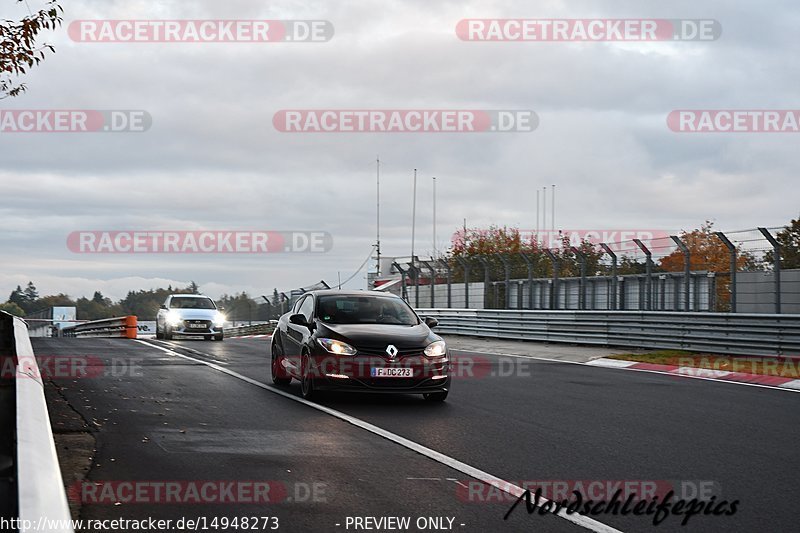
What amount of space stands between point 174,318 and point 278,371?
Answer: 17170mm

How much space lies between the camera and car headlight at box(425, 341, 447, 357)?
11.3 m

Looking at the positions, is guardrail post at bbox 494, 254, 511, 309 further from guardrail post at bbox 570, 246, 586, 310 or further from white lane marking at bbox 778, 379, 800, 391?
white lane marking at bbox 778, 379, 800, 391

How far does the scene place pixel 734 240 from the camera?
19047 millimetres

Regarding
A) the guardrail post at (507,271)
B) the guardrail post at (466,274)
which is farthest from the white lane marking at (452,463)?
the guardrail post at (466,274)

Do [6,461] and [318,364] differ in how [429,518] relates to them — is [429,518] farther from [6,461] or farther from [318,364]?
[318,364]

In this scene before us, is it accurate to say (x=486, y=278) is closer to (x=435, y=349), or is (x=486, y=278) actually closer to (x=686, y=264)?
(x=686, y=264)

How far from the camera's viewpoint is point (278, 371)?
44.5ft

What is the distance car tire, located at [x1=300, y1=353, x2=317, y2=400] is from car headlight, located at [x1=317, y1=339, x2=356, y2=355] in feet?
1.33

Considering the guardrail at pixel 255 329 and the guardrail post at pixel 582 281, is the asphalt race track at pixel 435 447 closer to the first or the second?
the guardrail post at pixel 582 281

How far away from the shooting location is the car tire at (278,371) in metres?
13.4

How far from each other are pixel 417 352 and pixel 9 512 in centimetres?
764

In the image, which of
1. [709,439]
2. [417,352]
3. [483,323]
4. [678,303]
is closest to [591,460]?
[709,439]

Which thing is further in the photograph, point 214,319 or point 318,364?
point 214,319
